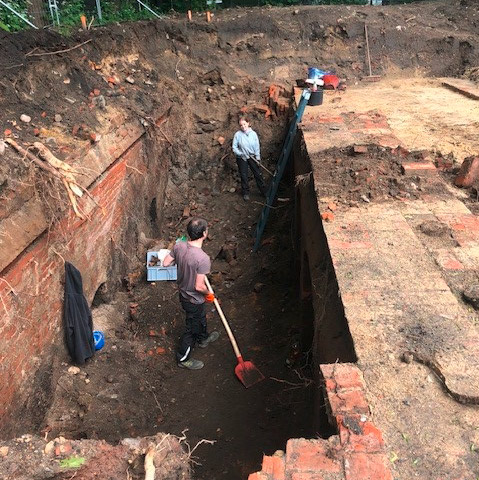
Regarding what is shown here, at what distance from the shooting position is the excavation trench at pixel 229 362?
13.5 feet

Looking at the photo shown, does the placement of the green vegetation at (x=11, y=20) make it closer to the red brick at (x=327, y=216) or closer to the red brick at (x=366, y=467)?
the red brick at (x=327, y=216)

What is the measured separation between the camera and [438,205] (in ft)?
14.3

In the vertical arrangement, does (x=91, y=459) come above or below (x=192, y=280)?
above

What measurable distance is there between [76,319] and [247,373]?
2.07 metres

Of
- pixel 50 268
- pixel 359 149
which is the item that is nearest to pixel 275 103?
pixel 359 149

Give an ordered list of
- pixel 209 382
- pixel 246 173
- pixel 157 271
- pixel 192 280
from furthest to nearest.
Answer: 1. pixel 246 173
2. pixel 157 271
3. pixel 209 382
4. pixel 192 280

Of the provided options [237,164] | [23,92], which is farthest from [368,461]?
[237,164]

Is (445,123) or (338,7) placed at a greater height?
(338,7)

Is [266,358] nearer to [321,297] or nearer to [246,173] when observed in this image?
[321,297]

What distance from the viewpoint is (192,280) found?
186 inches

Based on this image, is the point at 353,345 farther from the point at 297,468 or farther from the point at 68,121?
the point at 68,121

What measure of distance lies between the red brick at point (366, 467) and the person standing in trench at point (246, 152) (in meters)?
6.70

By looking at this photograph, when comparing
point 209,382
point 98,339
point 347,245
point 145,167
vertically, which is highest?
point 347,245

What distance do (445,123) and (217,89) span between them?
5.29 meters
